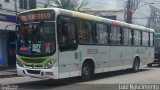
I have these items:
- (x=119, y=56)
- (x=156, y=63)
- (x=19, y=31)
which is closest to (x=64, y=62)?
(x=19, y=31)

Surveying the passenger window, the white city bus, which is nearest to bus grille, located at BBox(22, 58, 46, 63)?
the white city bus

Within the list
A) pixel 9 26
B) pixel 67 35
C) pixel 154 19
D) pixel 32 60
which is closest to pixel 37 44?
pixel 32 60

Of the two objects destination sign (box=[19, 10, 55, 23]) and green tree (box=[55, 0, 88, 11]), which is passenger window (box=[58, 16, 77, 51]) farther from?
green tree (box=[55, 0, 88, 11])

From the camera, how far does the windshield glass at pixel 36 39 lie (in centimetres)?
1473

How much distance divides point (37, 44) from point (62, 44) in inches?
39.5

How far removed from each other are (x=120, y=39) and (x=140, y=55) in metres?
4.04

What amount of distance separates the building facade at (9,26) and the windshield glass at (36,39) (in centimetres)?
931

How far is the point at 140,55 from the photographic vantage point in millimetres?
23875

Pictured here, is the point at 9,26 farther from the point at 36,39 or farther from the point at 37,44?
the point at 37,44

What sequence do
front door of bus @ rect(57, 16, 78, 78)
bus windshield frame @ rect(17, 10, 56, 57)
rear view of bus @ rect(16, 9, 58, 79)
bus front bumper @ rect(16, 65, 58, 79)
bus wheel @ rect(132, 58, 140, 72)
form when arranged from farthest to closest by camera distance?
bus wheel @ rect(132, 58, 140, 72), front door of bus @ rect(57, 16, 78, 78), bus windshield frame @ rect(17, 10, 56, 57), rear view of bus @ rect(16, 9, 58, 79), bus front bumper @ rect(16, 65, 58, 79)

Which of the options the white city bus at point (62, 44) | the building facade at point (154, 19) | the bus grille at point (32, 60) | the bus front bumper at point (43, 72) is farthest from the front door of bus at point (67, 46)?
the building facade at point (154, 19)

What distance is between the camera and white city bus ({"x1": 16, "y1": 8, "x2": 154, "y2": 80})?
48.2 feet

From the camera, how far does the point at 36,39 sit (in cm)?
1505

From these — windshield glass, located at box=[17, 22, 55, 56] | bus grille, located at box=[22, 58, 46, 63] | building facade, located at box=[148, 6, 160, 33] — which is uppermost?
building facade, located at box=[148, 6, 160, 33]
